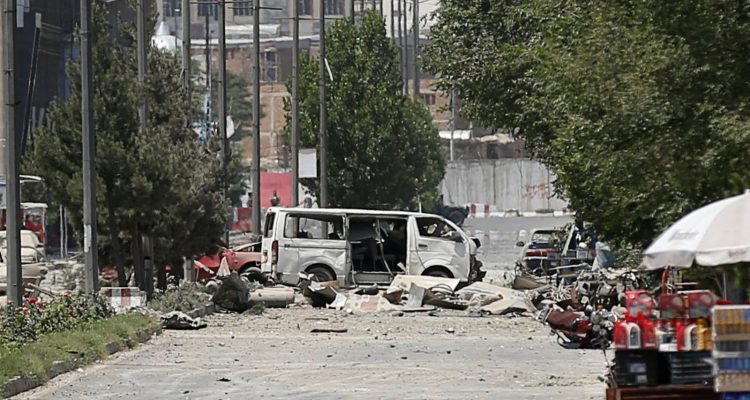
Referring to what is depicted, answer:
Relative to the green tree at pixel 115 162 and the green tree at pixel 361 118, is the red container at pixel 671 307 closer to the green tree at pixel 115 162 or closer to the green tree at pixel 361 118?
the green tree at pixel 115 162

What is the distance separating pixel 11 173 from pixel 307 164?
97.7 feet

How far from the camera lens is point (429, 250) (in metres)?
39.5

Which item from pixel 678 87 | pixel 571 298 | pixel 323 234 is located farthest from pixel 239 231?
pixel 678 87

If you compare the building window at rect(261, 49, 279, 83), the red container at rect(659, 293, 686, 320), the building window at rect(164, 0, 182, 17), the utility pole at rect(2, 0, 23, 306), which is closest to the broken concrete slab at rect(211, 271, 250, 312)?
the utility pole at rect(2, 0, 23, 306)

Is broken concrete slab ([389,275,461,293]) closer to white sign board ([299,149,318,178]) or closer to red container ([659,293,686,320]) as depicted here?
white sign board ([299,149,318,178])

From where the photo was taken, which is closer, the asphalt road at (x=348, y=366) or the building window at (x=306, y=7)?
the asphalt road at (x=348, y=366)

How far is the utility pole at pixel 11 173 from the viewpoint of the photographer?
79.9 feet

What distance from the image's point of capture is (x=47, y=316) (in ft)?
78.0

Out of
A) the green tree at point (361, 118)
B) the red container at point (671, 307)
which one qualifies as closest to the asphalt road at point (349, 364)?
the red container at point (671, 307)

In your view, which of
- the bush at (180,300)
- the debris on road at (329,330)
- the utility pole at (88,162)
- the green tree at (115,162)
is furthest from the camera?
the green tree at (115,162)

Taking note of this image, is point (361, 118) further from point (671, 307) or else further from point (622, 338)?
point (671, 307)

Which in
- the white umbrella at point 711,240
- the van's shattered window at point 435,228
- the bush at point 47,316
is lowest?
the bush at point 47,316

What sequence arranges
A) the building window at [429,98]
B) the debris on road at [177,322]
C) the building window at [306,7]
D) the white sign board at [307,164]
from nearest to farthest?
the debris on road at [177,322] → the white sign board at [307,164] → the building window at [429,98] → the building window at [306,7]

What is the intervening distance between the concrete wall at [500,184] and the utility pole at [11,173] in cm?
8791
